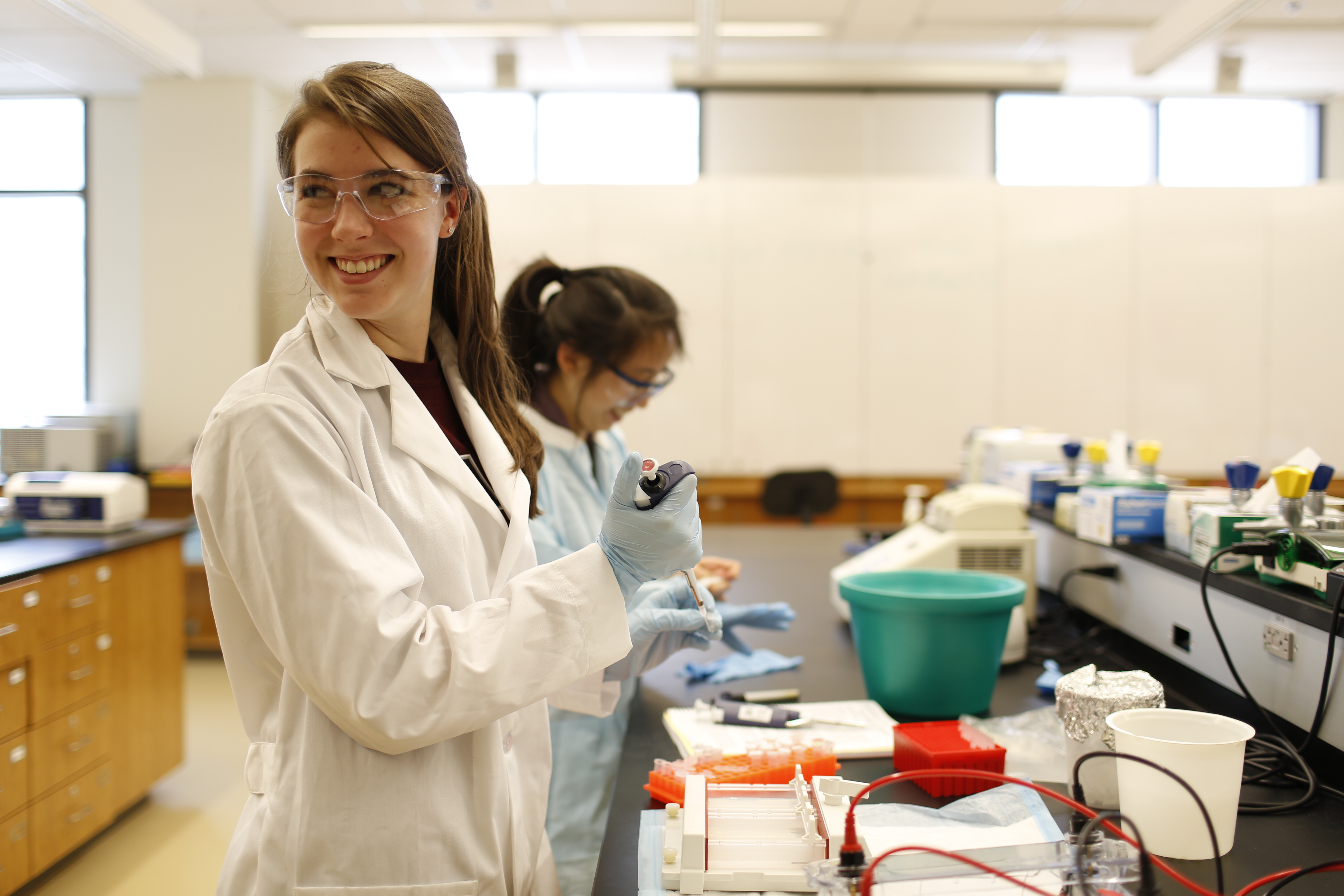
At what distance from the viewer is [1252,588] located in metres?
1.14

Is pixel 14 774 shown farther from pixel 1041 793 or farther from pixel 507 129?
pixel 507 129

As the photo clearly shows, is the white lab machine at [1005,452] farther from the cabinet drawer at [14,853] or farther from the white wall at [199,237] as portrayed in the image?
the white wall at [199,237]

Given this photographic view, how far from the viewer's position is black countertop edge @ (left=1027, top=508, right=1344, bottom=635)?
1018 mm

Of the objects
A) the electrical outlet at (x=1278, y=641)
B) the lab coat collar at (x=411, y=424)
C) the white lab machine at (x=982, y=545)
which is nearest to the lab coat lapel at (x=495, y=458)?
the lab coat collar at (x=411, y=424)

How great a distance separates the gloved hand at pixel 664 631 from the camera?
1.20 m

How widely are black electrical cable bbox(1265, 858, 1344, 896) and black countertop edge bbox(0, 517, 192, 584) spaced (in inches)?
98.2

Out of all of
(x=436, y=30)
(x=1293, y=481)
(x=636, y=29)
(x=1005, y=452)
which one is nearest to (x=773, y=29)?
(x=636, y=29)

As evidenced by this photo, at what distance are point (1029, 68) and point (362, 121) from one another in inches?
176

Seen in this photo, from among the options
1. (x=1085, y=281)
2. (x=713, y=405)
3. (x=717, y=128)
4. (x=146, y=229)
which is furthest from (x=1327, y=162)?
(x=146, y=229)

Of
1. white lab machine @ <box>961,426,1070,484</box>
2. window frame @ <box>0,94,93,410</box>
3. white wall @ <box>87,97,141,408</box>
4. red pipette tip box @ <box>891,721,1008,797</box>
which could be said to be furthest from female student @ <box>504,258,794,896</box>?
window frame @ <box>0,94,93,410</box>

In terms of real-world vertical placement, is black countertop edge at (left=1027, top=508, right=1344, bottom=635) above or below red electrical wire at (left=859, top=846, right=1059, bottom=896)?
above

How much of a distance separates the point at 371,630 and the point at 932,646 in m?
0.83

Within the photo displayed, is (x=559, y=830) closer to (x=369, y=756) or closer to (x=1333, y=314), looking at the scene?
(x=369, y=756)

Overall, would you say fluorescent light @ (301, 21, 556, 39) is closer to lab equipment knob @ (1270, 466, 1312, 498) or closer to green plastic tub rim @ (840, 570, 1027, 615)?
green plastic tub rim @ (840, 570, 1027, 615)
